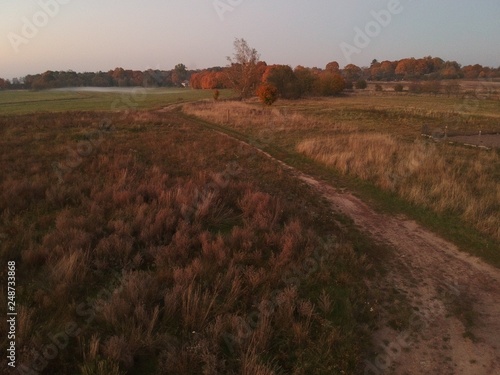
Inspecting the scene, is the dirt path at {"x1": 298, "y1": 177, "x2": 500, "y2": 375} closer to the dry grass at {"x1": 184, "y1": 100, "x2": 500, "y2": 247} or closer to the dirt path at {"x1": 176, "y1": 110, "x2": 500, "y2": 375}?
the dirt path at {"x1": 176, "y1": 110, "x2": 500, "y2": 375}

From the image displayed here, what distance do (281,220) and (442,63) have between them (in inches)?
6145

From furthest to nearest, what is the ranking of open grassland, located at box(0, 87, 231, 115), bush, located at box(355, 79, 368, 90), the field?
bush, located at box(355, 79, 368, 90) → open grassland, located at box(0, 87, 231, 115) → the field

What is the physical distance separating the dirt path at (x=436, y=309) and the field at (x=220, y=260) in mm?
62

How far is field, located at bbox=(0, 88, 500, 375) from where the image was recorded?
4328 millimetres

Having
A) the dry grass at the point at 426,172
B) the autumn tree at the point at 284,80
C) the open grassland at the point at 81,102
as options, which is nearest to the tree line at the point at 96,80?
the open grassland at the point at 81,102

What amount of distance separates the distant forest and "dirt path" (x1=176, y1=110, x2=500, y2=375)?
8996cm

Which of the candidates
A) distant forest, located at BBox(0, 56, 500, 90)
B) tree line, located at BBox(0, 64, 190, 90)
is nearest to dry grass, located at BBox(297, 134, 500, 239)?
distant forest, located at BBox(0, 56, 500, 90)

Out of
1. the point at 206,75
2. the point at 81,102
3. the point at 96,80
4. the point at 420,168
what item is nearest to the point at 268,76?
the point at 81,102

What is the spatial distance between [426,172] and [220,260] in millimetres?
10178

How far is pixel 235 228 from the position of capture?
7.41 metres

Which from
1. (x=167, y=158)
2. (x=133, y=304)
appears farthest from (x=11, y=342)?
(x=167, y=158)

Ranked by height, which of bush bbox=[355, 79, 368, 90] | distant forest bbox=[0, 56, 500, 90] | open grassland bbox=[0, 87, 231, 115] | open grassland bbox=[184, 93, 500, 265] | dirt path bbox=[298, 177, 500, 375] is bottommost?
dirt path bbox=[298, 177, 500, 375]

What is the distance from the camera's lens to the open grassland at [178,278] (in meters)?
4.22

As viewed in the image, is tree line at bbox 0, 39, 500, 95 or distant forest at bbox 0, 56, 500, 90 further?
distant forest at bbox 0, 56, 500, 90
